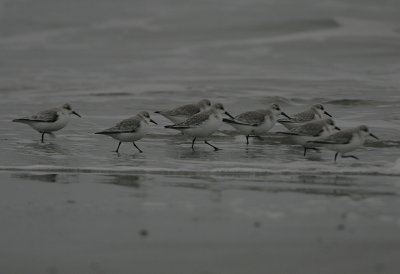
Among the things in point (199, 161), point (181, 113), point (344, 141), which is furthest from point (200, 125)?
point (344, 141)

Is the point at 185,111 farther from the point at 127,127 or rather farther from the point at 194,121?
the point at 127,127

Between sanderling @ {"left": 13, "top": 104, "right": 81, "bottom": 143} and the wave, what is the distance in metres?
2.68

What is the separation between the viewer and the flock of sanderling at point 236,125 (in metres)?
10.9

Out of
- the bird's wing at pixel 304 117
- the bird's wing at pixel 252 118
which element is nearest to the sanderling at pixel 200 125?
the bird's wing at pixel 252 118

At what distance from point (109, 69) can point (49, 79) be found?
2.14m

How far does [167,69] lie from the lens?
21969mm

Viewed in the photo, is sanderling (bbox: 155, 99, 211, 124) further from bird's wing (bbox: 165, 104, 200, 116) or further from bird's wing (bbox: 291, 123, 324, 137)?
bird's wing (bbox: 291, 123, 324, 137)

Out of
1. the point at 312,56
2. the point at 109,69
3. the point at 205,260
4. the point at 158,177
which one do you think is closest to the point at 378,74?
the point at 312,56

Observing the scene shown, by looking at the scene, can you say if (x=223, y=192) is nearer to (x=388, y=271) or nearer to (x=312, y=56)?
(x=388, y=271)

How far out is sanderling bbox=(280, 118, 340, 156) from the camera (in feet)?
37.8

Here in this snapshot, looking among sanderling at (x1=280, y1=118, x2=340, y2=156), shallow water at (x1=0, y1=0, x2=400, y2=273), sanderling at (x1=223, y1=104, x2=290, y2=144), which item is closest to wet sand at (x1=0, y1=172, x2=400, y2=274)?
shallow water at (x1=0, y1=0, x2=400, y2=273)

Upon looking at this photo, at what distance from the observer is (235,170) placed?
9.80 metres

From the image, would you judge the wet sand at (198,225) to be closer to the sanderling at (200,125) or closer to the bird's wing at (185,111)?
the sanderling at (200,125)

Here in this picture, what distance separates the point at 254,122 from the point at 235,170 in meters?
2.92
